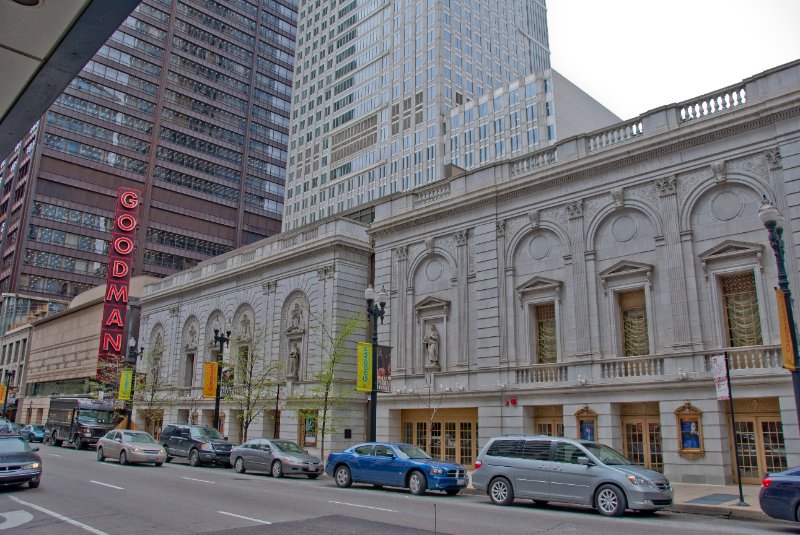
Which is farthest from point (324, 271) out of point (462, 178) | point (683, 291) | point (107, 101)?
point (107, 101)

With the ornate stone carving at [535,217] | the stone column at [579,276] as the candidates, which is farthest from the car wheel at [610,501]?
the ornate stone carving at [535,217]

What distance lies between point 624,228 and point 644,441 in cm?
836

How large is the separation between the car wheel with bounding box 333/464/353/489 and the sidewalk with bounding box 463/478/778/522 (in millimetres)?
4026

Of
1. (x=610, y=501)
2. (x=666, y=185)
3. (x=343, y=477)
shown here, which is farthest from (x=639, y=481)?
(x=666, y=185)

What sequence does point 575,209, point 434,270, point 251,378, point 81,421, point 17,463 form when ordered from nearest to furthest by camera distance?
point 17,463
point 575,209
point 434,270
point 251,378
point 81,421

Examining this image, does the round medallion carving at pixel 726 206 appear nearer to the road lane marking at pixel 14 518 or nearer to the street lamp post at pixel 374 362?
the street lamp post at pixel 374 362

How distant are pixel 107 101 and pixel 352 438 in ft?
260

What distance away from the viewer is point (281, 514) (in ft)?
46.1

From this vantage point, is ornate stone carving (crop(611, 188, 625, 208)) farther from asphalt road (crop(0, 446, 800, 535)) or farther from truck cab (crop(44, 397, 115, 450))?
truck cab (crop(44, 397, 115, 450))

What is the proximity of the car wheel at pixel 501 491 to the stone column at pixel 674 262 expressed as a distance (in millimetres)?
9657

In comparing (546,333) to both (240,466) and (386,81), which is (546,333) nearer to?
(240,466)

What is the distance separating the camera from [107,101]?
3718 inches

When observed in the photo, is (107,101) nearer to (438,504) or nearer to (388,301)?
(388,301)

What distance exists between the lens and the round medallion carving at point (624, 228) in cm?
2559
